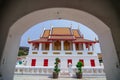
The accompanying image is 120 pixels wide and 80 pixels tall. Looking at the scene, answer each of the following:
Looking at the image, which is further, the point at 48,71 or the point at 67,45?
the point at 67,45

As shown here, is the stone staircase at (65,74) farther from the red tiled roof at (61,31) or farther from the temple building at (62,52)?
the red tiled roof at (61,31)

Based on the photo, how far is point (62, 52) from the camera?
991 cm

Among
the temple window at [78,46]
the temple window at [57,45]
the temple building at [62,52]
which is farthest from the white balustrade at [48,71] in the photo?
the temple window at [78,46]

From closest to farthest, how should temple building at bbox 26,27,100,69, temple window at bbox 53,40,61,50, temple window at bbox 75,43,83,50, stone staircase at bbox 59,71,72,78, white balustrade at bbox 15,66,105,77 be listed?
1. stone staircase at bbox 59,71,72,78
2. white balustrade at bbox 15,66,105,77
3. temple building at bbox 26,27,100,69
4. temple window at bbox 53,40,61,50
5. temple window at bbox 75,43,83,50

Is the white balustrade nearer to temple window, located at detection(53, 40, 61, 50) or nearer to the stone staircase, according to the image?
the stone staircase

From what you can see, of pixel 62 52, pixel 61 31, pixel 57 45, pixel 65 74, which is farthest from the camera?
pixel 61 31

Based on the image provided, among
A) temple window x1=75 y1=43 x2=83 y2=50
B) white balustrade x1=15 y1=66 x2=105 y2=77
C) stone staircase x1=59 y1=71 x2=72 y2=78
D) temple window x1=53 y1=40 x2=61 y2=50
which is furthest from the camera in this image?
temple window x1=75 y1=43 x2=83 y2=50

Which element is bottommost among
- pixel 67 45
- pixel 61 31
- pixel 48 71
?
pixel 48 71

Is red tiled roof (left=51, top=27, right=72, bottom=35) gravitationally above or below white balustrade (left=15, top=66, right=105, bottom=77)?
above

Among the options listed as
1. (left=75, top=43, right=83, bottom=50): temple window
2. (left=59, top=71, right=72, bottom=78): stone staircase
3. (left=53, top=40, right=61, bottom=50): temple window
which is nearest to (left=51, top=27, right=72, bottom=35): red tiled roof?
(left=53, top=40, right=61, bottom=50): temple window

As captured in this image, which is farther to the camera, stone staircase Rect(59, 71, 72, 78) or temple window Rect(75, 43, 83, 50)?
temple window Rect(75, 43, 83, 50)

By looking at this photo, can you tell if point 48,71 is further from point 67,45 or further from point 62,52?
point 67,45

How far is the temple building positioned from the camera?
964 cm

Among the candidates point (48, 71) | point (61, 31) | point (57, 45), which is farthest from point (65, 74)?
point (61, 31)
